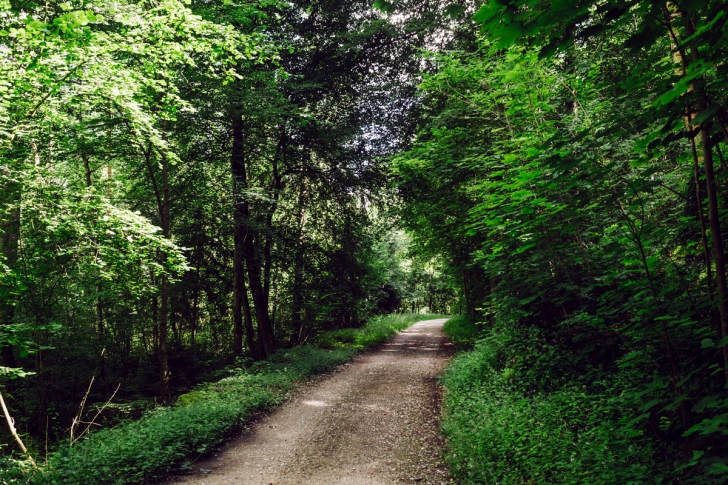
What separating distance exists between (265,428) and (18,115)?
7029 mm

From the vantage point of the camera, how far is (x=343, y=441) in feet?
23.4

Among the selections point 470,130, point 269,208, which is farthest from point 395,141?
point 470,130

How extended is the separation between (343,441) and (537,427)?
342cm

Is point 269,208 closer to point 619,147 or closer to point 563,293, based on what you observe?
point 563,293

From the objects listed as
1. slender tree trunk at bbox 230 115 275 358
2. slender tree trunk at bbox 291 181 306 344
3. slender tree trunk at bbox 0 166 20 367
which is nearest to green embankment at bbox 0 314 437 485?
slender tree trunk at bbox 0 166 20 367

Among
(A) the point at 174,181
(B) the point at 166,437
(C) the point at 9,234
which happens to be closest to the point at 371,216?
(A) the point at 174,181

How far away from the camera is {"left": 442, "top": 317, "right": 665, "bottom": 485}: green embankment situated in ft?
12.9

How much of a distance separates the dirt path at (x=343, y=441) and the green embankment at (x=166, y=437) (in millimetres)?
366

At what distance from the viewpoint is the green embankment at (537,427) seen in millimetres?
3922

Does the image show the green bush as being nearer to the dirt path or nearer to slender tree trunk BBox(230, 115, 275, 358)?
the dirt path

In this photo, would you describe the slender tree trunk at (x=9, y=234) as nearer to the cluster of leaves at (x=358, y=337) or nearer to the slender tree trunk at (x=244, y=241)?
the slender tree trunk at (x=244, y=241)

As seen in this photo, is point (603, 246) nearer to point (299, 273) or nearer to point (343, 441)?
point (343, 441)

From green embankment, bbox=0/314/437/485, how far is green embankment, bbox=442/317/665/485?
4103mm

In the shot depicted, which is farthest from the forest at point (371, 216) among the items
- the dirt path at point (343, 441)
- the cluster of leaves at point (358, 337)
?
the dirt path at point (343, 441)
